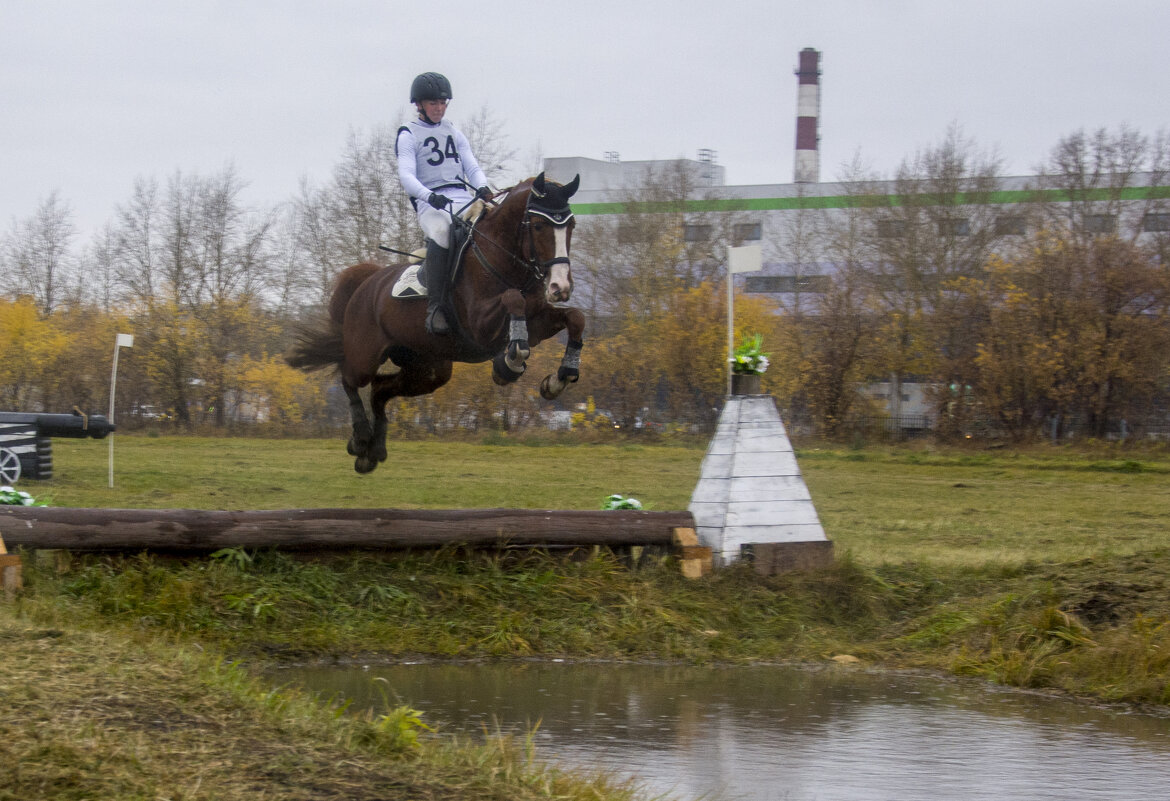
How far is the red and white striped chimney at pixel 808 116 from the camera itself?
50.5 meters

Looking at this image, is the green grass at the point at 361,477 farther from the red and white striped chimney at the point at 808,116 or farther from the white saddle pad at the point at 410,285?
the red and white striped chimney at the point at 808,116

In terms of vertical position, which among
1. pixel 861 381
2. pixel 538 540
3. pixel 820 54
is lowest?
pixel 538 540

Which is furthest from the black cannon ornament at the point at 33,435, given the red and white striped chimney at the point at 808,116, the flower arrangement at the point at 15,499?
the red and white striped chimney at the point at 808,116

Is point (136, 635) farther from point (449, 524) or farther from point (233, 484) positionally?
point (233, 484)

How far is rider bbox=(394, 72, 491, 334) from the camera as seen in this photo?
715cm

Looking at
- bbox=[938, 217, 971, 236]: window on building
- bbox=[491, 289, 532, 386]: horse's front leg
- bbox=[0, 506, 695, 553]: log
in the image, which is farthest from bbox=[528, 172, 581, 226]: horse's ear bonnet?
bbox=[938, 217, 971, 236]: window on building

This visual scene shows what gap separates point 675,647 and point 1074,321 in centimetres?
1884

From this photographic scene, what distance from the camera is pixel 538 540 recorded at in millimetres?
7449

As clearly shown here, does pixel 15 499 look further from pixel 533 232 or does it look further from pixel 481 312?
pixel 533 232

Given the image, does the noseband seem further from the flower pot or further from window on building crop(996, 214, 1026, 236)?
window on building crop(996, 214, 1026, 236)

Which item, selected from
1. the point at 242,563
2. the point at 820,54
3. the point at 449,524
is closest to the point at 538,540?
the point at 449,524

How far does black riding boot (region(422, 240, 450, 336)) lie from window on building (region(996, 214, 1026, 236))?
28.9 m

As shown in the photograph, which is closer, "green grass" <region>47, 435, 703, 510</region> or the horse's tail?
the horse's tail

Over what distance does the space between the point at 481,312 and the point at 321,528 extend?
1.64m
